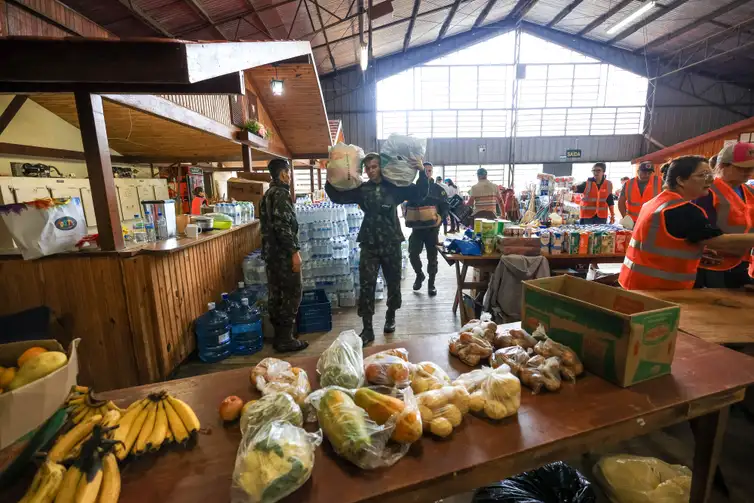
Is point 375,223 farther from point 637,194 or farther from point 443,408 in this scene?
point 637,194

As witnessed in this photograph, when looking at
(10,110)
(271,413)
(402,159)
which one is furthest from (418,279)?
(10,110)

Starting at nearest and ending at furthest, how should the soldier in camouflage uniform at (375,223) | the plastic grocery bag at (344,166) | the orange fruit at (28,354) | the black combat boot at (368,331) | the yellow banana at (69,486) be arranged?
the yellow banana at (69,486), the orange fruit at (28,354), the plastic grocery bag at (344,166), the soldier in camouflage uniform at (375,223), the black combat boot at (368,331)

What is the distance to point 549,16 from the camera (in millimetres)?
14727

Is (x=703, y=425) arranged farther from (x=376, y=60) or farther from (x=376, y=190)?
(x=376, y=60)

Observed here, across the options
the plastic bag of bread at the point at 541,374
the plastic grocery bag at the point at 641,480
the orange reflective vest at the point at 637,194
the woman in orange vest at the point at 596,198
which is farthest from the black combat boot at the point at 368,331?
the woman in orange vest at the point at 596,198

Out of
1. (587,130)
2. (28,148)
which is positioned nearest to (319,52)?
(28,148)

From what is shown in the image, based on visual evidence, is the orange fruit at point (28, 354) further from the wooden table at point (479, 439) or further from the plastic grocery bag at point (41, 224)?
the plastic grocery bag at point (41, 224)

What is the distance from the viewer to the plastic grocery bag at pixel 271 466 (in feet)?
2.69

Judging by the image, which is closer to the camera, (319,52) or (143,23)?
(143,23)

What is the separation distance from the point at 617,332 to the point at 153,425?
62.9 inches

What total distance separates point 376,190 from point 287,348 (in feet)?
6.19

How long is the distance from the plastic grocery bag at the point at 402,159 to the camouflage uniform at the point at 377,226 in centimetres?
10

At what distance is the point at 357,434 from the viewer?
942mm

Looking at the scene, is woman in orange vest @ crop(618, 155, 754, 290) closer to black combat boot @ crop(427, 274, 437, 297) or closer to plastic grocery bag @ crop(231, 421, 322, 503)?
plastic grocery bag @ crop(231, 421, 322, 503)
